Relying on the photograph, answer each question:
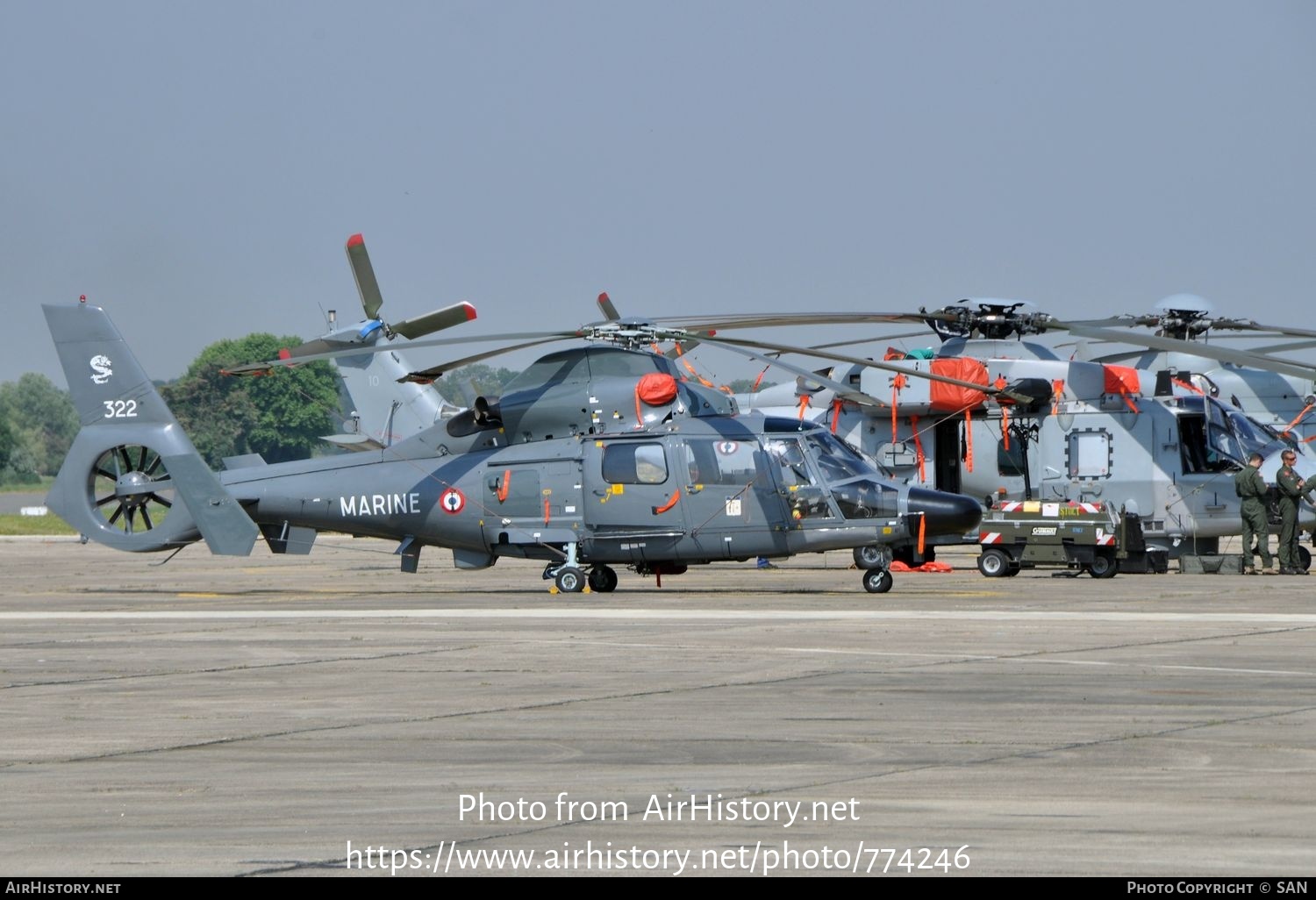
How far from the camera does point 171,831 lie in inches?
244

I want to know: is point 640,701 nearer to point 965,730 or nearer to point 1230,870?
point 965,730

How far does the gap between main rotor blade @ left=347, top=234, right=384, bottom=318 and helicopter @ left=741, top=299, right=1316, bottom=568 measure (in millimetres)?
7111

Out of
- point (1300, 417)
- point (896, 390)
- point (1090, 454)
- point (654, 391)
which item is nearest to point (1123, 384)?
point (1090, 454)

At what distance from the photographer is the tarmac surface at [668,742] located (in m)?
5.80

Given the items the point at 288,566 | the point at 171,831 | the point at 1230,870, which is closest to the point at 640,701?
the point at 171,831

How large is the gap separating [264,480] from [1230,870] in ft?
56.8

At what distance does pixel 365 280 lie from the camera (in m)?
25.4

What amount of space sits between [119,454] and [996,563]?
12118 millimetres

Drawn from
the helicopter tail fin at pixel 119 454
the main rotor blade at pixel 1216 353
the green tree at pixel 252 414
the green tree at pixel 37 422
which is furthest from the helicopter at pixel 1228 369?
the green tree at pixel 37 422

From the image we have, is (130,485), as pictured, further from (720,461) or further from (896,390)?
(896,390)

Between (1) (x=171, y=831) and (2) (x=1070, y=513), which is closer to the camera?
(1) (x=171, y=831)

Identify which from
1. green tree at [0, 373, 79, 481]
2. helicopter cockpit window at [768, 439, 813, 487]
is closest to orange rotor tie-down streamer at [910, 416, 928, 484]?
helicopter cockpit window at [768, 439, 813, 487]

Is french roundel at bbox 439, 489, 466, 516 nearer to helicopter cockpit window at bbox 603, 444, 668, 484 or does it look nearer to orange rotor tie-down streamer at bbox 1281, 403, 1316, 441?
helicopter cockpit window at bbox 603, 444, 668, 484

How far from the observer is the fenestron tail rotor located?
2022 centimetres
